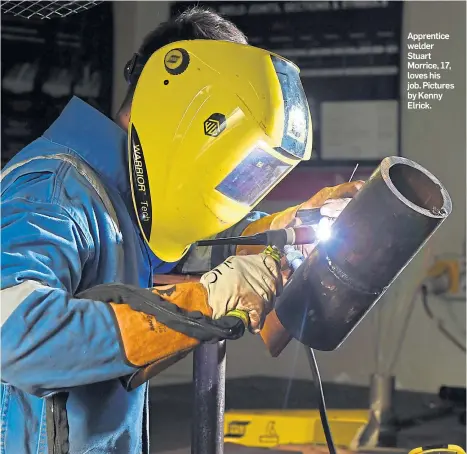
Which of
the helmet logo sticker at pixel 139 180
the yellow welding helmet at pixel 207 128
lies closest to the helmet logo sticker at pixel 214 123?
the yellow welding helmet at pixel 207 128

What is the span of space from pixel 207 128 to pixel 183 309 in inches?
11.7

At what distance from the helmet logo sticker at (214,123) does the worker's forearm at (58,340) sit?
1.05 ft

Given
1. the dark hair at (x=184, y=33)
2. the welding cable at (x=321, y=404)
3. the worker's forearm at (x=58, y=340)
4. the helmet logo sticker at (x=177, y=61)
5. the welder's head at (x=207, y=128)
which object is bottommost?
the welding cable at (x=321, y=404)

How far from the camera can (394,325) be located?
1.09 metres

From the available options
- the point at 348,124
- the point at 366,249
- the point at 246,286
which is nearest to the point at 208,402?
the point at 246,286

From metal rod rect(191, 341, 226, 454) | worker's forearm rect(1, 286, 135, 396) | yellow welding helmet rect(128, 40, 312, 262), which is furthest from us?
metal rod rect(191, 341, 226, 454)

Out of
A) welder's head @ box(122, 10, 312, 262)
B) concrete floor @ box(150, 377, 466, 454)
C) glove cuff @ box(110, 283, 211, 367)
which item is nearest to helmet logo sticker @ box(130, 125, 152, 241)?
welder's head @ box(122, 10, 312, 262)

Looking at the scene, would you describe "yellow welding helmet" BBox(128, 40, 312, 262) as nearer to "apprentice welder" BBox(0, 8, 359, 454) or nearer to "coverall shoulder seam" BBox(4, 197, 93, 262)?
"apprentice welder" BBox(0, 8, 359, 454)

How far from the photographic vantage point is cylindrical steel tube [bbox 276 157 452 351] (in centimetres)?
80

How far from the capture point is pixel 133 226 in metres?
0.98

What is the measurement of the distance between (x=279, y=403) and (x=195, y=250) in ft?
1.07

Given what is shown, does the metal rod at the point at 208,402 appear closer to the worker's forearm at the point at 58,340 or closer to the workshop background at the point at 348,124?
the workshop background at the point at 348,124

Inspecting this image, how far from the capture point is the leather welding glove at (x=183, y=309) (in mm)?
752

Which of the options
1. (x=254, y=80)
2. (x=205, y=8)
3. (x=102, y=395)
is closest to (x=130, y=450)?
(x=102, y=395)
